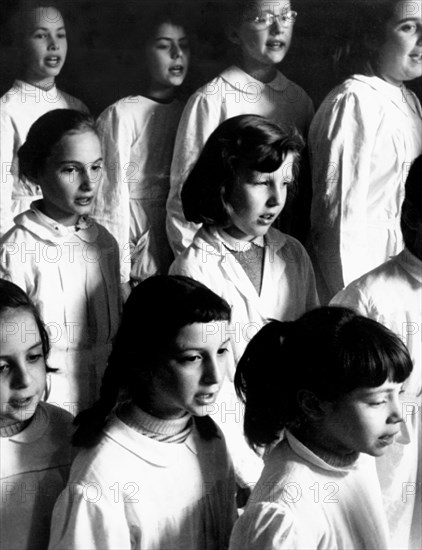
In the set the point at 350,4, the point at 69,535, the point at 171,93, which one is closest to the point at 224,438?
the point at 69,535

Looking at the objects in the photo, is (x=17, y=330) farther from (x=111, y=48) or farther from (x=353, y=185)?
(x=353, y=185)

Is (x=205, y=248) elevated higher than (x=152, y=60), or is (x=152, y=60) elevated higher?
(x=152, y=60)

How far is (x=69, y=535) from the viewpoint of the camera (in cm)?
224

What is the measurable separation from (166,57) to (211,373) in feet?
2.55

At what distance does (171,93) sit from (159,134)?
103 mm

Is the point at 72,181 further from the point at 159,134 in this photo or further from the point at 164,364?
the point at 164,364

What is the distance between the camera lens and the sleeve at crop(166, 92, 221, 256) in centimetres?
257

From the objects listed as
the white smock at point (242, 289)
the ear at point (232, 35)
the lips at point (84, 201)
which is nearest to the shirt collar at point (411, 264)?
the white smock at point (242, 289)

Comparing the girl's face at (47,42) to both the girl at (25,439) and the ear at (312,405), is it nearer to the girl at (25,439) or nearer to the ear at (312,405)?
the girl at (25,439)

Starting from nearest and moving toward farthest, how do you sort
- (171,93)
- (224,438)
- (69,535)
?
(69,535) < (224,438) < (171,93)

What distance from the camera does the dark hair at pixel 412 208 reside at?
2.62 metres

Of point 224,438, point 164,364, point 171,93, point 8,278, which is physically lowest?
point 224,438

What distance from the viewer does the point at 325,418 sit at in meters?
2.31

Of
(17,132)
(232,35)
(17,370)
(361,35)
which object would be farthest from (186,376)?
(361,35)
